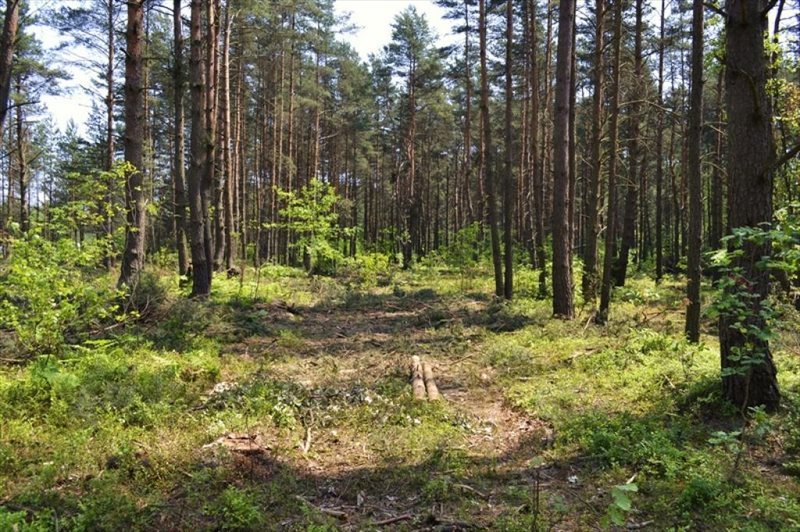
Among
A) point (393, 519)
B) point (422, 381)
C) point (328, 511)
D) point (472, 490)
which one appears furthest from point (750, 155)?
point (328, 511)

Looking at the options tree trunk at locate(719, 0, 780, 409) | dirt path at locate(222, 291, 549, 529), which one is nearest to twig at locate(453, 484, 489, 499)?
dirt path at locate(222, 291, 549, 529)

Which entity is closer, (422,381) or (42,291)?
(42,291)

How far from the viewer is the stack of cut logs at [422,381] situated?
6754 mm

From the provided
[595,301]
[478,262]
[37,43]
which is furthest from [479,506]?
[37,43]

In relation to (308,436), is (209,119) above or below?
above

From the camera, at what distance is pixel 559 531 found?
3.65 m

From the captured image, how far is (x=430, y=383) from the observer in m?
7.32

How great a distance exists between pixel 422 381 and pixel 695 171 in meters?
5.52

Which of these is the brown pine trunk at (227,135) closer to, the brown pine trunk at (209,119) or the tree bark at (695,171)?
the brown pine trunk at (209,119)

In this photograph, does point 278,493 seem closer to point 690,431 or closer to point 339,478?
point 339,478

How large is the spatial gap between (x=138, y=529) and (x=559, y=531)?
3.01m

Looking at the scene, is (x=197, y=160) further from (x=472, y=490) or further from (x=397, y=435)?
(x=472, y=490)

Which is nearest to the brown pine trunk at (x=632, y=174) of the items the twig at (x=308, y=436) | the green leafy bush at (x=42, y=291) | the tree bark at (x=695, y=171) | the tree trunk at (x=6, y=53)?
the tree bark at (x=695, y=171)

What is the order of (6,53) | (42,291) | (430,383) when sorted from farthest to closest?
(430,383) < (6,53) < (42,291)
